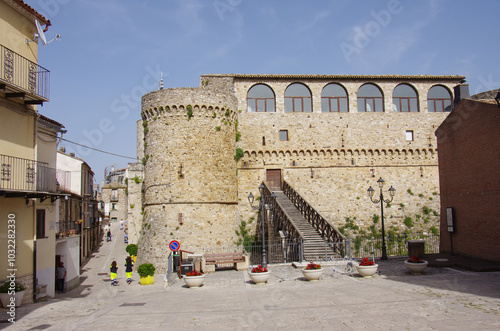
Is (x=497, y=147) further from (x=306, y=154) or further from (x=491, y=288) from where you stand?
(x=306, y=154)

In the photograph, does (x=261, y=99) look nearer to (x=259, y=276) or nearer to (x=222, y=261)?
(x=222, y=261)

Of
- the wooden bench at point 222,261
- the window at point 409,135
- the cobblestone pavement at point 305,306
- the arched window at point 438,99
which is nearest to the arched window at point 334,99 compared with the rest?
the window at point 409,135

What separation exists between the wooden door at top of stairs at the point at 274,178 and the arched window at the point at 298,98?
5.19m

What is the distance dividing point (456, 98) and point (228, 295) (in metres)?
19.0

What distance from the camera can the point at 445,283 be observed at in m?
15.1

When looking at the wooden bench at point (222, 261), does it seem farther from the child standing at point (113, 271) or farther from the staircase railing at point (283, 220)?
the child standing at point (113, 271)

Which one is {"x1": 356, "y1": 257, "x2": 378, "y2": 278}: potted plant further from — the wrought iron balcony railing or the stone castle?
the stone castle

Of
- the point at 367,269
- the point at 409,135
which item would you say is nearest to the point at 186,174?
the point at 367,269

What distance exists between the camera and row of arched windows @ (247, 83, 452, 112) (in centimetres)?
3450

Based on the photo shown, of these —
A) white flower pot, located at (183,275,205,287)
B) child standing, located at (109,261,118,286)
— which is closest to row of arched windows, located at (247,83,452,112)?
child standing, located at (109,261,118,286)

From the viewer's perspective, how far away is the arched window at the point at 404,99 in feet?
117

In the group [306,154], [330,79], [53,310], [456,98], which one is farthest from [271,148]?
[53,310]

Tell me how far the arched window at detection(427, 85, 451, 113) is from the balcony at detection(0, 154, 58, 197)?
30812 millimetres

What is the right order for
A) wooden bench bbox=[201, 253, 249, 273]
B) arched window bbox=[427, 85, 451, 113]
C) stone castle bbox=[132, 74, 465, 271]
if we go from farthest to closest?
arched window bbox=[427, 85, 451, 113], stone castle bbox=[132, 74, 465, 271], wooden bench bbox=[201, 253, 249, 273]
